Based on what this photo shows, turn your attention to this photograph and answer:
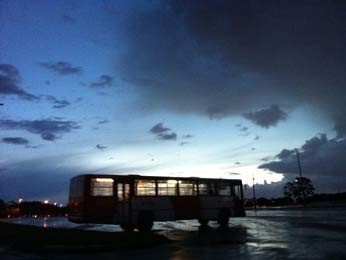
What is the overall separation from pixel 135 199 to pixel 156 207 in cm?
153

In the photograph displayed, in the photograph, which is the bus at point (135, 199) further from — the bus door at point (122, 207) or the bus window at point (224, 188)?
the bus window at point (224, 188)

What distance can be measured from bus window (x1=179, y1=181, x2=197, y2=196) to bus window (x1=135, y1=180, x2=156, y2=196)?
2.31 m

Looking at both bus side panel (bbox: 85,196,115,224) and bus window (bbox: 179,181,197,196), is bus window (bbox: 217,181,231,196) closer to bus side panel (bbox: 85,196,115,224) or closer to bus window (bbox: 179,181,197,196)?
bus window (bbox: 179,181,197,196)

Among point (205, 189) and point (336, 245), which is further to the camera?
point (205, 189)

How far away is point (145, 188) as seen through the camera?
2481cm

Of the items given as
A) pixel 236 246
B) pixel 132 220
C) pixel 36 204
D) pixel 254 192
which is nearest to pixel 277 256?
pixel 236 246

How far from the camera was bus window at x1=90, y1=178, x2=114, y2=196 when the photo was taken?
23625mm

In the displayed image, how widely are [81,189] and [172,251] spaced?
1078cm

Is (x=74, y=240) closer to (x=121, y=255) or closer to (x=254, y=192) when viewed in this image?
(x=121, y=255)

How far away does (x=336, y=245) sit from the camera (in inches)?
575

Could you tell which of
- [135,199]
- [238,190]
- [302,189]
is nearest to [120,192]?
[135,199]

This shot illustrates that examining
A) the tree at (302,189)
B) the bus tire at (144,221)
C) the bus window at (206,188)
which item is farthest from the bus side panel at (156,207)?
the tree at (302,189)

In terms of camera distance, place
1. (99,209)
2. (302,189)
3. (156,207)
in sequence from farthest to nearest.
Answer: (302,189)
(156,207)
(99,209)

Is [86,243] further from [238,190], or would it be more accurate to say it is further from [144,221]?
[238,190]
